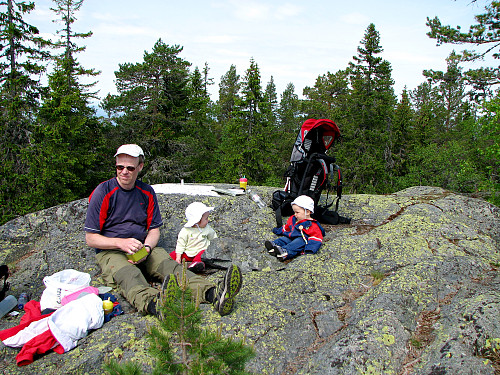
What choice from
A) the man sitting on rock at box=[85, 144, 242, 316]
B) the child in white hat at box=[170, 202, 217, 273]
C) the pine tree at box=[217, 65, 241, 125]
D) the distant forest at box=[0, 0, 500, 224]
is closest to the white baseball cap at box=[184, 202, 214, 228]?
the child in white hat at box=[170, 202, 217, 273]

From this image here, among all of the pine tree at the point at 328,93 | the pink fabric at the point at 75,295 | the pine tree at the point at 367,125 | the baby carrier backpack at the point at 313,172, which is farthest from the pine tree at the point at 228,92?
the pink fabric at the point at 75,295

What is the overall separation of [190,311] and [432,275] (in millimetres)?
3238

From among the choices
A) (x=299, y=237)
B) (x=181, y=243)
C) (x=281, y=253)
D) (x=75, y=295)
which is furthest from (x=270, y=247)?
(x=75, y=295)

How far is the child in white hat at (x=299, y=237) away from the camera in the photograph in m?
4.66

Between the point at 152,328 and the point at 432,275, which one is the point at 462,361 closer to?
the point at 432,275

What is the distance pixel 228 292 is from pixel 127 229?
1859 millimetres

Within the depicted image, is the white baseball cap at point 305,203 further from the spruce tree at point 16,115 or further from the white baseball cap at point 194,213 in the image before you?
the spruce tree at point 16,115

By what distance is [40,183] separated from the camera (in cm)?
1781

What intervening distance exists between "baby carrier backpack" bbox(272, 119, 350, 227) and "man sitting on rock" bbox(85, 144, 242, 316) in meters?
2.52

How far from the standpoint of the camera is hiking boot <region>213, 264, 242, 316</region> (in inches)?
115

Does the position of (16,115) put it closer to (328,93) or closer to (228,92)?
(328,93)

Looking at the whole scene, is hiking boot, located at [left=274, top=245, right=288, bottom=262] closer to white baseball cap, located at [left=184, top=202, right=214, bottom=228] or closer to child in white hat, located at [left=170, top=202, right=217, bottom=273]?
child in white hat, located at [left=170, top=202, right=217, bottom=273]

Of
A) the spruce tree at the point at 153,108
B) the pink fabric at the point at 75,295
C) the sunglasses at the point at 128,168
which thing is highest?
the spruce tree at the point at 153,108

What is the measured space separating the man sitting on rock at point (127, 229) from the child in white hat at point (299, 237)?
63.0 inches
